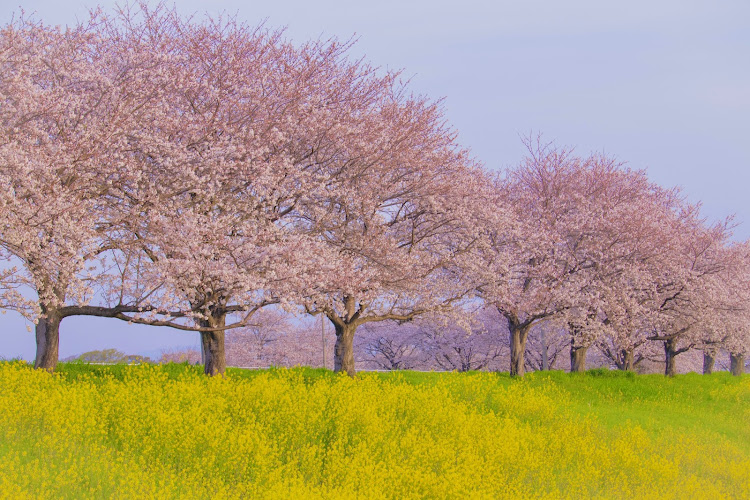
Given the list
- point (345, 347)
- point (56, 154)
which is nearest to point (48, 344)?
point (56, 154)

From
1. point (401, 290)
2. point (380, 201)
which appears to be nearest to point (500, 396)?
point (401, 290)

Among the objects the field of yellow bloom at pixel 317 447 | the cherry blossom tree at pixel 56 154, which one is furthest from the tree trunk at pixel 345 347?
the cherry blossom tree at pixel 56 154

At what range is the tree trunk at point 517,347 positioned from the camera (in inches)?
1164

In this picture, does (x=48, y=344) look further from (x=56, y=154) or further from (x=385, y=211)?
(x=385, y=211)

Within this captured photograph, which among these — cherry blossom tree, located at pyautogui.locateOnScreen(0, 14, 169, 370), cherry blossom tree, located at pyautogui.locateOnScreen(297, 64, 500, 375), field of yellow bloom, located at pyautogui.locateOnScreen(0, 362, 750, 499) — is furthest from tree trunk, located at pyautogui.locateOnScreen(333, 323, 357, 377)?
cherry blossom tree, located at pyautogui.locateOnScreen(0, 14, 169, 370)

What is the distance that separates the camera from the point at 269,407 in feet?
46.0

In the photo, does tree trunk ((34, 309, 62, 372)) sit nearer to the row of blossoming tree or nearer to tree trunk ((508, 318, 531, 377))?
the row of blossoming tree

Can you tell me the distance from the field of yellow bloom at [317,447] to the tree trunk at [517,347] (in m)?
9.85

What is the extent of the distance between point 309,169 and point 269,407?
1027cm

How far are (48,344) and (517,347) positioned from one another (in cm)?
2026

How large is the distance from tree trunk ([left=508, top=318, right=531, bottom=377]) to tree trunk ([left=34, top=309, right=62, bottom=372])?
19.3 metres

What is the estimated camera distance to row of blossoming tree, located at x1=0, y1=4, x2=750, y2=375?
16.0 metres

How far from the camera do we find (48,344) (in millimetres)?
19219

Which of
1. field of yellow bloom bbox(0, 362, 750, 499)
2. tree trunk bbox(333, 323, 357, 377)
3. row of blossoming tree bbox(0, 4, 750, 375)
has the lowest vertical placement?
field of yellow bloom bbox(0, 362, 750, 499)
